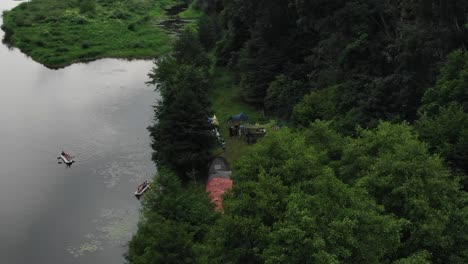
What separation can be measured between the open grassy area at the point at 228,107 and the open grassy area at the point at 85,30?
22.5 m

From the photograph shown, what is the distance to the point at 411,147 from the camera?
101 feet

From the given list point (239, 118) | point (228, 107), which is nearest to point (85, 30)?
point (228, 107)

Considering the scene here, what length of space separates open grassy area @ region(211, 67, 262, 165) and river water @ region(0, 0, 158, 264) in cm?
939

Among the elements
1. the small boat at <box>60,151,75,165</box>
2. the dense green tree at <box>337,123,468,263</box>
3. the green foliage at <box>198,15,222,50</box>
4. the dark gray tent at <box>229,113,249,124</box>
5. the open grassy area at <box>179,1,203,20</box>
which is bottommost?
the small boat at <box>60,151,75,165</box>

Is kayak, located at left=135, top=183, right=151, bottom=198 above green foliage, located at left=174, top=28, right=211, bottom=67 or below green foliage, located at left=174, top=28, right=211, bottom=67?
below

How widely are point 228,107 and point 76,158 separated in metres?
22.6

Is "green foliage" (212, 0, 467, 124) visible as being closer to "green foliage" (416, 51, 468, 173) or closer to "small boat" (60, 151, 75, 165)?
"green foliage" (416, 51, 468, 173)

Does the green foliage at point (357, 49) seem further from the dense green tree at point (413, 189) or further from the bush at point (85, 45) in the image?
the bush at point (85, 45)

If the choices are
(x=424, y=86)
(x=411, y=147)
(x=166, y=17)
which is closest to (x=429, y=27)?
(x=424, y=86)

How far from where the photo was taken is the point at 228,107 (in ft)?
241

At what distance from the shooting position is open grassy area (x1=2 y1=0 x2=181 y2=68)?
99.4 metres

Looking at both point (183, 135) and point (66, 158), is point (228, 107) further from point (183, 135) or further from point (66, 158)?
point (66, 158)

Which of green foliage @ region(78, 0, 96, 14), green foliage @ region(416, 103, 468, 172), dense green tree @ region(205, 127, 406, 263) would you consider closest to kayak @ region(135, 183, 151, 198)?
dense green tree @ region(205, 127, 406, 263)

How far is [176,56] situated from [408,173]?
54417 millimetres
